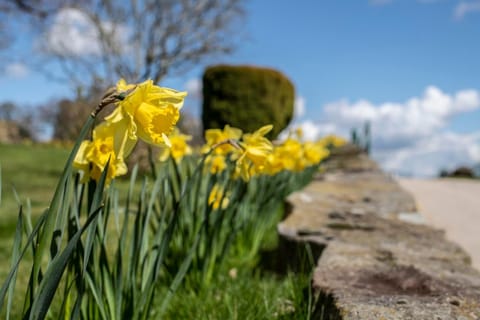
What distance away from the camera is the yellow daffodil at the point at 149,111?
904mm

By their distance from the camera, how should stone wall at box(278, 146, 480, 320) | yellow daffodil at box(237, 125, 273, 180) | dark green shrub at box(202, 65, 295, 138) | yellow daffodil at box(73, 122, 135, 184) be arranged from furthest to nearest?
1. dark green shrub at box(202, 65, 295, 138)
2. yellow daffodil at box(237, 125, 273, 180)
3. stone wall at box(278, 146, 480, 320)
4. yellow daffodil at box(73, 122, 135, 184)

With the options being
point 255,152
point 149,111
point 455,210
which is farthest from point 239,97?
point 149,111

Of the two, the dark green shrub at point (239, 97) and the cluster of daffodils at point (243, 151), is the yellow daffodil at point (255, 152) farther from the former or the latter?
the dark green shrub at point (239, 97)

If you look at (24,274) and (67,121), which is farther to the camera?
(67,121)

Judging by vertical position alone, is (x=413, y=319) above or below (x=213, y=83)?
below

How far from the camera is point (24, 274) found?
3.04 m

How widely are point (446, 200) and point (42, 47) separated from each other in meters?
11.0

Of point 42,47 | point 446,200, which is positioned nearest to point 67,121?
point 42,47

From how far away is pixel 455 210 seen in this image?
6727 millimetres

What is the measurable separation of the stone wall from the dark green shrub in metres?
5.68

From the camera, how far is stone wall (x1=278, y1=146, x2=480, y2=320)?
1.37m

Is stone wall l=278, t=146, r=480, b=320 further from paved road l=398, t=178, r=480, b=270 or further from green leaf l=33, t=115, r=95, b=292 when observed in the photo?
paved road l=398, t=178, r=480, b=270

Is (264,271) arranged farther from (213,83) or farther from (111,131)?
(213,83)

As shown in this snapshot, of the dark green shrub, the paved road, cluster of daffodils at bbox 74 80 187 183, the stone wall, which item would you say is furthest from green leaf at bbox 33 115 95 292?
the dark green shrub
